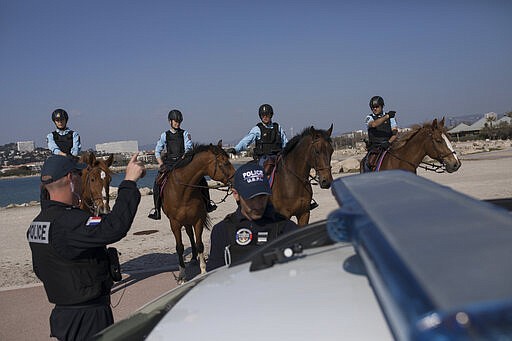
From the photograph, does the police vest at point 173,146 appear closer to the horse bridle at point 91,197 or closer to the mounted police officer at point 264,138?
the mounted police officer at point 264,138

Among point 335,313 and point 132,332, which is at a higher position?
point 335,313

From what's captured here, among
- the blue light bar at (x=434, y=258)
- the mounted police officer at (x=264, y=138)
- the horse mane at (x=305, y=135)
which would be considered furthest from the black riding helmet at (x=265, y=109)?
the blue light bar at (x=434, y=258)

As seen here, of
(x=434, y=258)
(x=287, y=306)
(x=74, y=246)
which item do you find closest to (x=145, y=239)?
(x=74, y=246)

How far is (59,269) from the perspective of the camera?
3012 mm

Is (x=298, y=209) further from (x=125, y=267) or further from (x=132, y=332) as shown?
(x=132, y=332)

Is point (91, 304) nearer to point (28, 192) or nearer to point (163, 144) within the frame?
point (163, 144)

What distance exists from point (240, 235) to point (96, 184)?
473 cm

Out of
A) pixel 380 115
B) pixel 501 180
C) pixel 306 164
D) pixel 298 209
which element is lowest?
pixel 501 180

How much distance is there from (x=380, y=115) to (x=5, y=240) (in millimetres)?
11719

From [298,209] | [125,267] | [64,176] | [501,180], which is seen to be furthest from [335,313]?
[501,180]

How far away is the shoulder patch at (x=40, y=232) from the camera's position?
2926mm

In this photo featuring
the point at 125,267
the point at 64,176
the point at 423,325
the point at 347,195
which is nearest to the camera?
the point at 423,325

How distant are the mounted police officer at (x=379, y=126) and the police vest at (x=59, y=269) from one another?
7.81 meters

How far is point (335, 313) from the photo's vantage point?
1.29 metres
